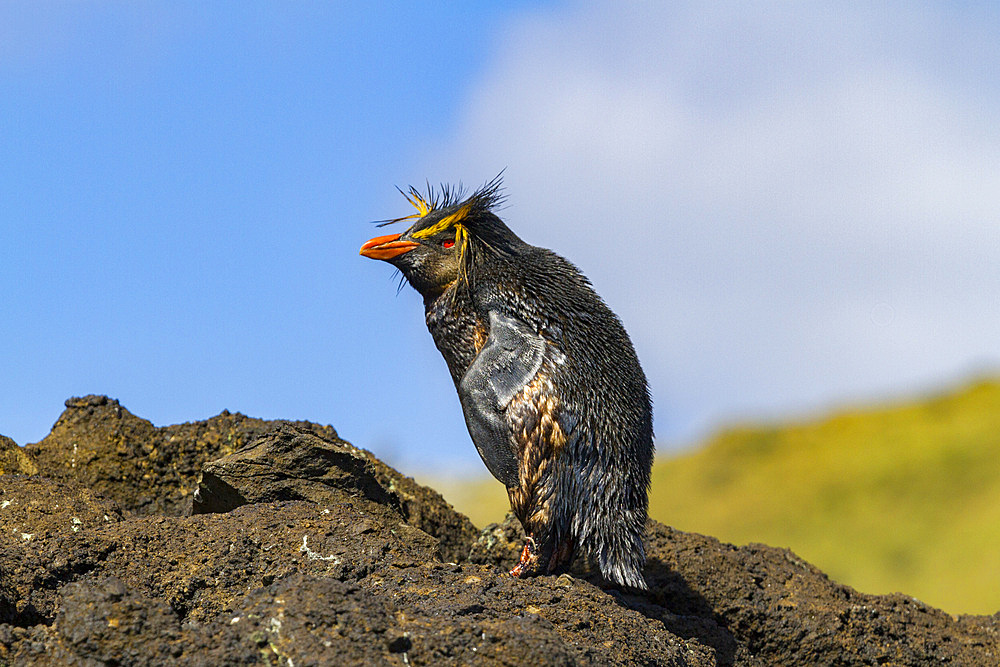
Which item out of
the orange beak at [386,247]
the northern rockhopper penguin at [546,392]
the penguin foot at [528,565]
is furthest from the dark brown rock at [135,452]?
the penguin foot at [528,565]

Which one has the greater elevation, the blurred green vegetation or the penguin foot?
the blurred green vegetation

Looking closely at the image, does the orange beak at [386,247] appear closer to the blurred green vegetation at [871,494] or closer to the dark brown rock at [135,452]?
the dark brown rock at [135,452]

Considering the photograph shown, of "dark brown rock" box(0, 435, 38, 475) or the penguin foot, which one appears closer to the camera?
the penguin foot

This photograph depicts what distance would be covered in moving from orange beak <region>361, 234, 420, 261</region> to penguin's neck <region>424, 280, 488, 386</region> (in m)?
0.44

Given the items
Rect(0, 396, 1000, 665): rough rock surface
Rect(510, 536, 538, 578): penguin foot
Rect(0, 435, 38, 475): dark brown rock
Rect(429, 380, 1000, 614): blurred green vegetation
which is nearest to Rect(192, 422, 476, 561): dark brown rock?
Rect(0, 396, 1000, 665): rough rock surface

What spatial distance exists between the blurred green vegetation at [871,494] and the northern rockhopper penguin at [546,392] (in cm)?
1474

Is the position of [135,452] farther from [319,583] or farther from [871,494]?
[871,494]

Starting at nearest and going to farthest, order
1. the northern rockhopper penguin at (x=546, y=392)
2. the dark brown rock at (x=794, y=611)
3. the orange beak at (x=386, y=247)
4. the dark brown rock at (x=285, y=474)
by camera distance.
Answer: the northern rockhopper penguin at (x=546, y=392)
the dark brown rock at (x=285, y=474)
the dark brown rock at (x=794, y=611)
the orange beak at (x=386, y=247)

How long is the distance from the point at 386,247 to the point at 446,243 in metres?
0.47

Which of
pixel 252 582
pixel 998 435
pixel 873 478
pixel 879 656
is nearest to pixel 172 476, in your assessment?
pixel 252 582

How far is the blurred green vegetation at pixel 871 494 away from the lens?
21.0m

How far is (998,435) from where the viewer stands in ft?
79.3

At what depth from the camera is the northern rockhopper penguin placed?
22.3 ft

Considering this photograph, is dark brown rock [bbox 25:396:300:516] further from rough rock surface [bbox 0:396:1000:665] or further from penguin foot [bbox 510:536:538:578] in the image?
penguin foot [bbox 510:536:538:578]
